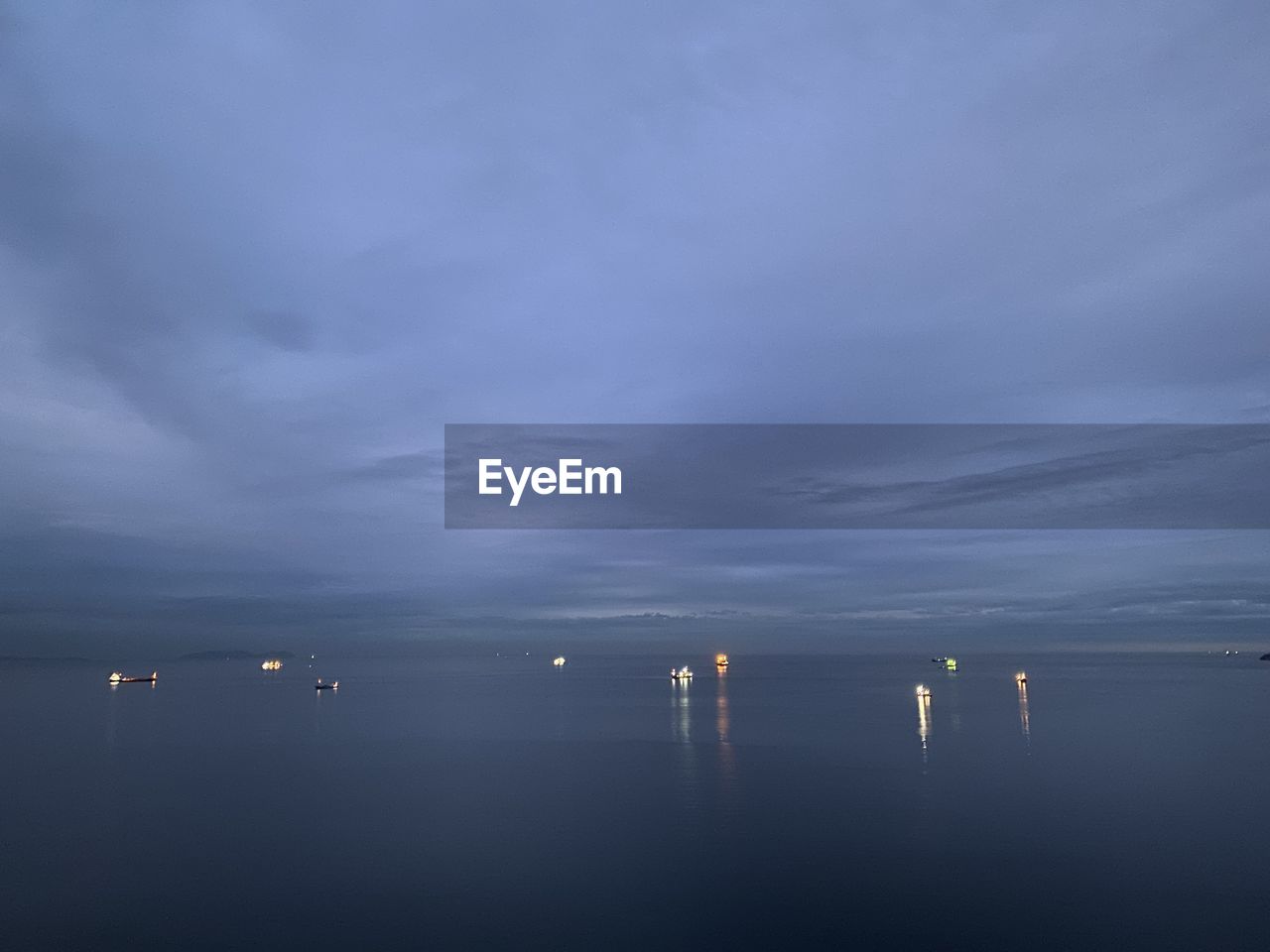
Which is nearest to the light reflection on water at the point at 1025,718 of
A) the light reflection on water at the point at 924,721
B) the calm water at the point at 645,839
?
the calm water at the point at 645,839

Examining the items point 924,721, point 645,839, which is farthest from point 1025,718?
point 645,839

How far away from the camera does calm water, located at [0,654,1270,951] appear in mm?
35188

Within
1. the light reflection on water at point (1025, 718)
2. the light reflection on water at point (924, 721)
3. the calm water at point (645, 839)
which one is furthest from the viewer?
the light reflection on water at point (1025, 718)

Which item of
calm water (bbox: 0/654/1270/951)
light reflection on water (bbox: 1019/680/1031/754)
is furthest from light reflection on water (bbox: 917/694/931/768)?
light reflection on water (bbox: 1019/680/1031/754)

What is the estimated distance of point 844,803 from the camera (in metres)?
57.2

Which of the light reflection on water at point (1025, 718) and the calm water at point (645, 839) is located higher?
the calm water at point (645, 839)

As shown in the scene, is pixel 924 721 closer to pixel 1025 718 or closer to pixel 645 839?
pixel 1025 718

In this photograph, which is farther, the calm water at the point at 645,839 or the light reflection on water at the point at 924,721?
the light reflection on water at the point at 924,721

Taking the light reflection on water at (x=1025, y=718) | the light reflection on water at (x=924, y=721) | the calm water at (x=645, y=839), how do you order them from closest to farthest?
the calm water at (x=645, y=839)
the light reflection on water at (x=924, y=721)
the light reflection on water at (x=1025, y=718)

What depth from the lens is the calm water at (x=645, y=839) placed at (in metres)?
35.2

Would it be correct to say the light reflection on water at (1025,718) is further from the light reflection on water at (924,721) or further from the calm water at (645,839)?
the light reflection on water at (924,721)

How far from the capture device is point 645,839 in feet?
161

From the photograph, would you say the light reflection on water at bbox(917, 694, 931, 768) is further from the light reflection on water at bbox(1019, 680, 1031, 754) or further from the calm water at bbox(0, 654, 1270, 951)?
the light reflection on water at bbox(1019, 680, 1031, 754)

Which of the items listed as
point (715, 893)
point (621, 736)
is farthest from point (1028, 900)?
point (621, 736)
